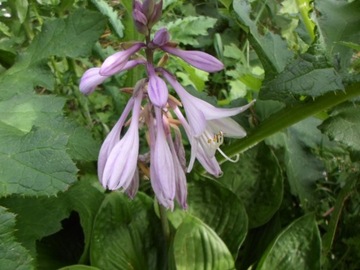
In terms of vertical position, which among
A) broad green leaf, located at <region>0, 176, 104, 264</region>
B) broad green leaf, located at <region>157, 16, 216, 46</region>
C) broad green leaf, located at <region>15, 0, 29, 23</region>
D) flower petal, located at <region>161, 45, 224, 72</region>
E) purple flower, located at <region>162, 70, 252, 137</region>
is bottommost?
broad green leaf, located at <region>0, 176, 104, 264</region>

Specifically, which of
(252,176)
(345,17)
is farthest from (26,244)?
(345,17)

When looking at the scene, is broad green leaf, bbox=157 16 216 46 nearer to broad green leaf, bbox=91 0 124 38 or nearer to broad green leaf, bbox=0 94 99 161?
broad green leaf, bbox=91 0 124 38

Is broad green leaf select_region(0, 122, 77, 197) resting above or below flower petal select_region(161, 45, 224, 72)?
below

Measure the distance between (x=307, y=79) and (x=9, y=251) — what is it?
0.62 meters

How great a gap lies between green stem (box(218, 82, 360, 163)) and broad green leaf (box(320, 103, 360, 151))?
31 mm

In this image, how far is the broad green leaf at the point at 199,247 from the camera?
1226mm

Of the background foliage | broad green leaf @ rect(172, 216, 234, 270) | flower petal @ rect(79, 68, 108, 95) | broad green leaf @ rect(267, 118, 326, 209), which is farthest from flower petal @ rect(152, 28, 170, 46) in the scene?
broad green leaf @ rect(267, 118, 326, 209)

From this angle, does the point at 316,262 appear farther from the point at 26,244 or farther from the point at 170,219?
the point at 26,244

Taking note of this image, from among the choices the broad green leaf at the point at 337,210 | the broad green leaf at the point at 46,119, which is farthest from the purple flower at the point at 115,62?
the broad green leaf at the point at 337,210

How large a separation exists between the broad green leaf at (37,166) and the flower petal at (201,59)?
0.25 meters

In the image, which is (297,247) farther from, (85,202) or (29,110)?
(29,110)

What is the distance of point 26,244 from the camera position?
121 cm

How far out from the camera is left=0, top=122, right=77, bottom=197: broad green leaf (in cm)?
94

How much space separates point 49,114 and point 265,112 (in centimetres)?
57
